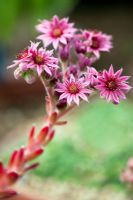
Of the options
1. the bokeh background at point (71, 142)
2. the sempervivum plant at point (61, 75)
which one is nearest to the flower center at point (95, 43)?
the sempervivum plant at point (61, 75)

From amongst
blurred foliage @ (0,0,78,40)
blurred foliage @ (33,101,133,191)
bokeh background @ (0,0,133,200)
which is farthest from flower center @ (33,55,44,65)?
blurred foliage @ (0,0,78,40)

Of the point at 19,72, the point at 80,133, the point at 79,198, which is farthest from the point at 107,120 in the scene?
the point at 19,72

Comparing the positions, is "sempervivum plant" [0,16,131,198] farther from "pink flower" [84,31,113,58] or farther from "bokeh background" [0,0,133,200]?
"bokeh background" [0,0,133,200]

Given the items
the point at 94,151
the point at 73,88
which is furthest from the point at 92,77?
the point at 94,151

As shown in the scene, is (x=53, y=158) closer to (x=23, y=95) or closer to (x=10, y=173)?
(x=10, y=173)

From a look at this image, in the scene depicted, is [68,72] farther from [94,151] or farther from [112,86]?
[94,151]

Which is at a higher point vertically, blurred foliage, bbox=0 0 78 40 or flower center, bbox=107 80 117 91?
blurred foliage, bbox=0 0 78 40
